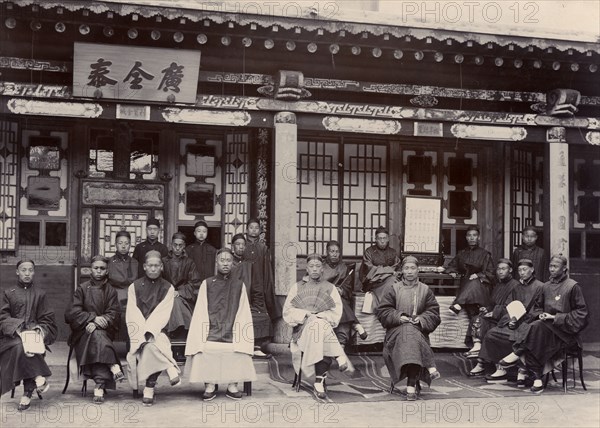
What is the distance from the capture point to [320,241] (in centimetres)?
1059

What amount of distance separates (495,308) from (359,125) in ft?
9.02

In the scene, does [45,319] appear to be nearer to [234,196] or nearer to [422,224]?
[234,196]

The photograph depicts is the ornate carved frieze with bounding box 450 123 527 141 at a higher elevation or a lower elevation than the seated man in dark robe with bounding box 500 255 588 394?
higher

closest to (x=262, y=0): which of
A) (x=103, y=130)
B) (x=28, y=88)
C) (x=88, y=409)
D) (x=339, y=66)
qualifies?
(x=339, y=66)

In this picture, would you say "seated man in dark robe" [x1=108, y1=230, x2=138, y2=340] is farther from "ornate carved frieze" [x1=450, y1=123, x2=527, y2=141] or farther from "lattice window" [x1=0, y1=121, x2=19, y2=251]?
"ornate carved frieze" [x1=450, y1=123, x2=527, y2=141]

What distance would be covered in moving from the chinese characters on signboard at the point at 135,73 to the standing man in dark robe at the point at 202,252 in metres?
1.71

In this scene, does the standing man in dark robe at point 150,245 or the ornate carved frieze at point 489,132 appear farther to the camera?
the ornate carved frieze at point 489,132

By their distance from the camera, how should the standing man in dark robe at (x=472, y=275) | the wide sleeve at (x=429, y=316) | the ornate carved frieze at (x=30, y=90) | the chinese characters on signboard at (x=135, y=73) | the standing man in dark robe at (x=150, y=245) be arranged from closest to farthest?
the wide sleeve at (x=429, y=316)
the ornate carved frieze at (x=30, y=90)
the chinese characters on signboard at (x=135, y=73)
the standing man in dark robe at (x=150, y=245)
the standing man in dark robe at (x=472, y=275)

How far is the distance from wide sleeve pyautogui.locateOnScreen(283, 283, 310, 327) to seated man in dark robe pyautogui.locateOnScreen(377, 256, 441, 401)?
85 centimetres

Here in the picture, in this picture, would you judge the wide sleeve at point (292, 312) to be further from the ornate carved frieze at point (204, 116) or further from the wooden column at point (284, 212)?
the ornate carved frieze at point (204, 116)

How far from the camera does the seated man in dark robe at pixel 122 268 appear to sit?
8.70m

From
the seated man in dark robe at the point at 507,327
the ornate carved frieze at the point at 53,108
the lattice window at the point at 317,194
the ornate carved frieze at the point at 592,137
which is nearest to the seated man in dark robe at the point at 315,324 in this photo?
the seated man in dark robe at the point at 507,327

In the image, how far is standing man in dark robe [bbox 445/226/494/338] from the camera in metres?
9.48

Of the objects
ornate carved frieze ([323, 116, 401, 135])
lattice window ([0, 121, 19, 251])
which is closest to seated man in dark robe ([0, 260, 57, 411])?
lattice window ([0, 121, 19, 251])
